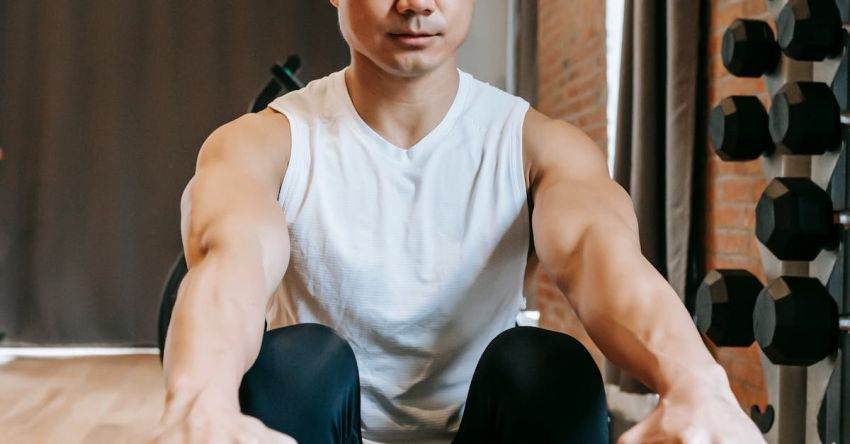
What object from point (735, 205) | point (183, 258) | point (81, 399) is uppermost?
point (735, 205)

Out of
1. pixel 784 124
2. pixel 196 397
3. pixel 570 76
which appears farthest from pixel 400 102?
pixel 570 76

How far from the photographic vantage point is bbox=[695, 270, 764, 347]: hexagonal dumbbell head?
56.2 inches

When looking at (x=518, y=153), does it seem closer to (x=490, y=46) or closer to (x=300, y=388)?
(x=300, y=388)

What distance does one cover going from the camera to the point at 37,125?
3863mm

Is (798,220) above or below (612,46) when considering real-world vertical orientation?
below

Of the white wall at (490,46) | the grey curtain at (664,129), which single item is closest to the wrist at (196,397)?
the grey curtain at (664,129)

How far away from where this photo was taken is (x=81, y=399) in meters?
→ 2.99

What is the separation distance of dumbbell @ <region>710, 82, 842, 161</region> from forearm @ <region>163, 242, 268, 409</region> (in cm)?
90

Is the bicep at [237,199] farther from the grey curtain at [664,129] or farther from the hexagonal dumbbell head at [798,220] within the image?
the grey curtain at [664,129]

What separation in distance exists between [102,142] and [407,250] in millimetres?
3212

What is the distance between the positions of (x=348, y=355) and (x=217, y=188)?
238 millimetres

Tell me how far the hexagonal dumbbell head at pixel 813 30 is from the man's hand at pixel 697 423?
2.60 ft

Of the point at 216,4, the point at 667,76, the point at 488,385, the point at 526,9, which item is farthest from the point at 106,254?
the point at 488,385

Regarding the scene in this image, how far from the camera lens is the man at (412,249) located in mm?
840
